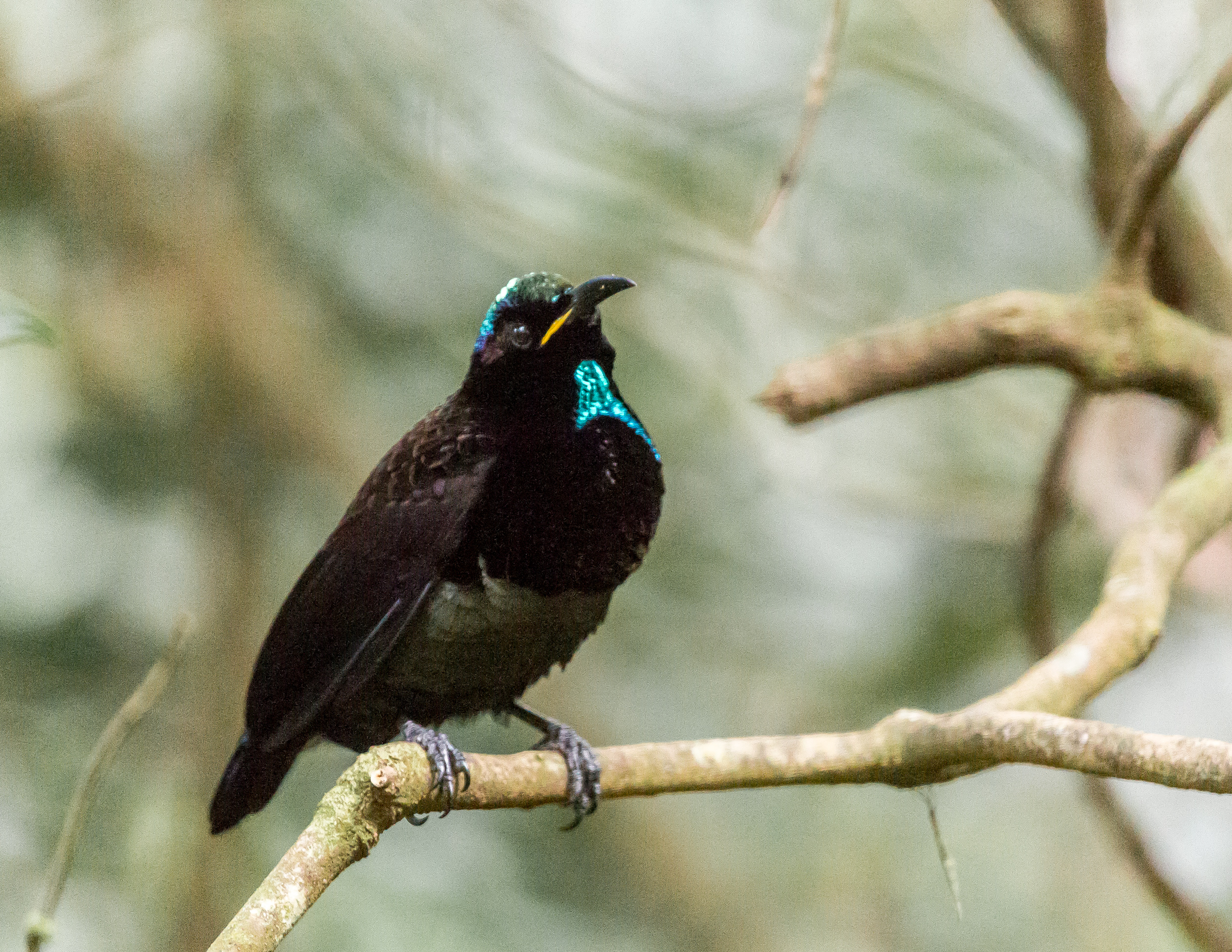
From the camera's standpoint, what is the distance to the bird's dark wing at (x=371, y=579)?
240cm

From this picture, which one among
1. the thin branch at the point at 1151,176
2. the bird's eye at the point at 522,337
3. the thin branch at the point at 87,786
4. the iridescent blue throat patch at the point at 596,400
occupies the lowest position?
the thin branch at the point at 87,786

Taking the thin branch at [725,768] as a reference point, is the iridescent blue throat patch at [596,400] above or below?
above

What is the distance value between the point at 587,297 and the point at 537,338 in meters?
0.14

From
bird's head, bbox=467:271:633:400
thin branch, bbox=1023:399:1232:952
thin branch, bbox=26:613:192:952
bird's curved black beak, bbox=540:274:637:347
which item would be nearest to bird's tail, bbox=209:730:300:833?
thin branch, bbox=26:613:192:952

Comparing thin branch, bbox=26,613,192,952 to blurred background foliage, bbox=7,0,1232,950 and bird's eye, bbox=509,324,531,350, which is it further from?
blurred background foliage, bbox=7,0,1232,950

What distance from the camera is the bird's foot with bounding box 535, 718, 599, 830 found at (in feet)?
7.77

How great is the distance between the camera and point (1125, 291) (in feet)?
10.1

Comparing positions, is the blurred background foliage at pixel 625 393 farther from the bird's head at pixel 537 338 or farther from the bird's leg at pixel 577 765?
the bird's head at pixel 537 338

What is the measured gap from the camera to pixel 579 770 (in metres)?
2.41

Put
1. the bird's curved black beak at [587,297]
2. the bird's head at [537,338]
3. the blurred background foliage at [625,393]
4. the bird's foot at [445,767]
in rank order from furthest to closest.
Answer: the blurred background foliage at [625,393] < the bird's head at [537,338] < the bird's curved black beak at [587,297] < the bird's foot at [445,767]

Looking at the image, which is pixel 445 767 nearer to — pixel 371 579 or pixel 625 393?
pixel 371 579

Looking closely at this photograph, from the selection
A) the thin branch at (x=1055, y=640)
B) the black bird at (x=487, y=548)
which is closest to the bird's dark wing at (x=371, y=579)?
the black bird at (x=487, y=548)

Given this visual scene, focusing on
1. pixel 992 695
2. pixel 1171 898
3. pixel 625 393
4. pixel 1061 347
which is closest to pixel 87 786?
pixel 992 695

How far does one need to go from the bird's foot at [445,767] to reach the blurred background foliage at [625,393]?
1650 mm
